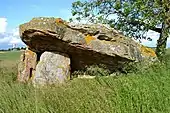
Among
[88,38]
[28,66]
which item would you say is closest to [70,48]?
[88,38]

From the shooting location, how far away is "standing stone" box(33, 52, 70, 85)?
11.1 metres

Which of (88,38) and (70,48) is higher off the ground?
(88,38)

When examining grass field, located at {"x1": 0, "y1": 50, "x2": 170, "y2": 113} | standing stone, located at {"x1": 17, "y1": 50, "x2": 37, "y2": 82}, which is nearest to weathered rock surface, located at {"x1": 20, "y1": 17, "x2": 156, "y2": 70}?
standing stone, located at {"x1": 17, "y1": 50, "x2": 37, "y2": 82}

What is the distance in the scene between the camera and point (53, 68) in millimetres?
11367

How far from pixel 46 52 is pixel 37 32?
1069mm

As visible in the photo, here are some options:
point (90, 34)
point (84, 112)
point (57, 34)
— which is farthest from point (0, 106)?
point (90, 34)

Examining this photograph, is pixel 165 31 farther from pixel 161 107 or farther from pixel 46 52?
pixel 161 107

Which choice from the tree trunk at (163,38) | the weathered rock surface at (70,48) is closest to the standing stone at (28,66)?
the weathered rock surface at (70,48)

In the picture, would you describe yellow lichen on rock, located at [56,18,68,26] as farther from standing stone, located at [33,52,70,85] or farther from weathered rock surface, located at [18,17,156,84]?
standing stone, located at [33,52,70,85]

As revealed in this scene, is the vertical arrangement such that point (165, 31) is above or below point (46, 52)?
above

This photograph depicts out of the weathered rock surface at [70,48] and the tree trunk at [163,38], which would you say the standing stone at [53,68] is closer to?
the weathered rock surface at [70,48]

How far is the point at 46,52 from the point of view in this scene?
457 inches

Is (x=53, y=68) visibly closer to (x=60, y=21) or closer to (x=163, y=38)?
(x=60, y=21)

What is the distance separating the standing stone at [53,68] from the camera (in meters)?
11.1
